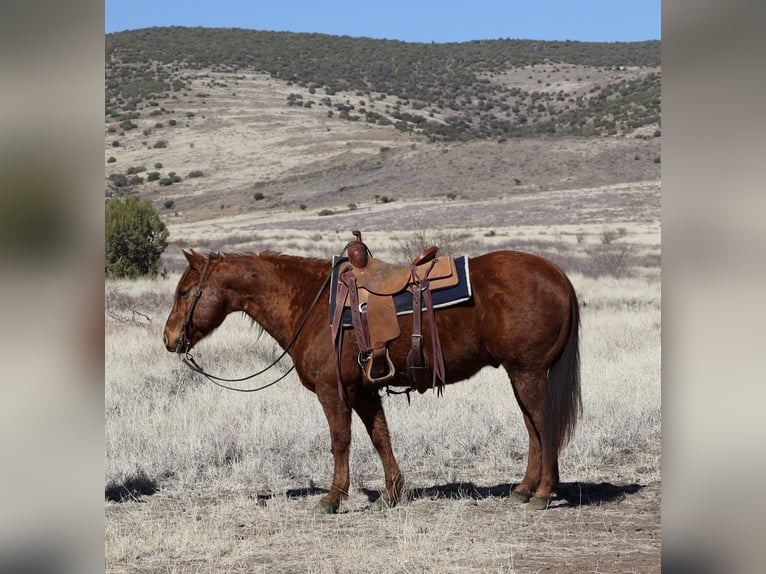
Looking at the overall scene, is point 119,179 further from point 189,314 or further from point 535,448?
point 535,448

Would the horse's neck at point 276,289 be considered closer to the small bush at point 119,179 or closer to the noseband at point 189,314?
the noseband at point 189,314

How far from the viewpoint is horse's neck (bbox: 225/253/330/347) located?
672 cm

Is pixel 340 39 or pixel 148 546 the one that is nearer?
pixel 148 546

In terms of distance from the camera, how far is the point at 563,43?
111125mm

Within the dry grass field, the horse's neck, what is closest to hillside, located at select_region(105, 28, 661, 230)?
the dry grass field

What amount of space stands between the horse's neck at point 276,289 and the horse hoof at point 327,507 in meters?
1.17

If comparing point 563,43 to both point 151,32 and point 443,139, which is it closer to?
point 443,139

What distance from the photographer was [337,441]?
21.1ft

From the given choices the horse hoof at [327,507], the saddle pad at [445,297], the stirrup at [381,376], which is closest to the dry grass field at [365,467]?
the horse hoof at [327,507]

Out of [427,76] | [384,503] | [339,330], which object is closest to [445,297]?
[339,330]

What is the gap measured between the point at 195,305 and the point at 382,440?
1632 mm
